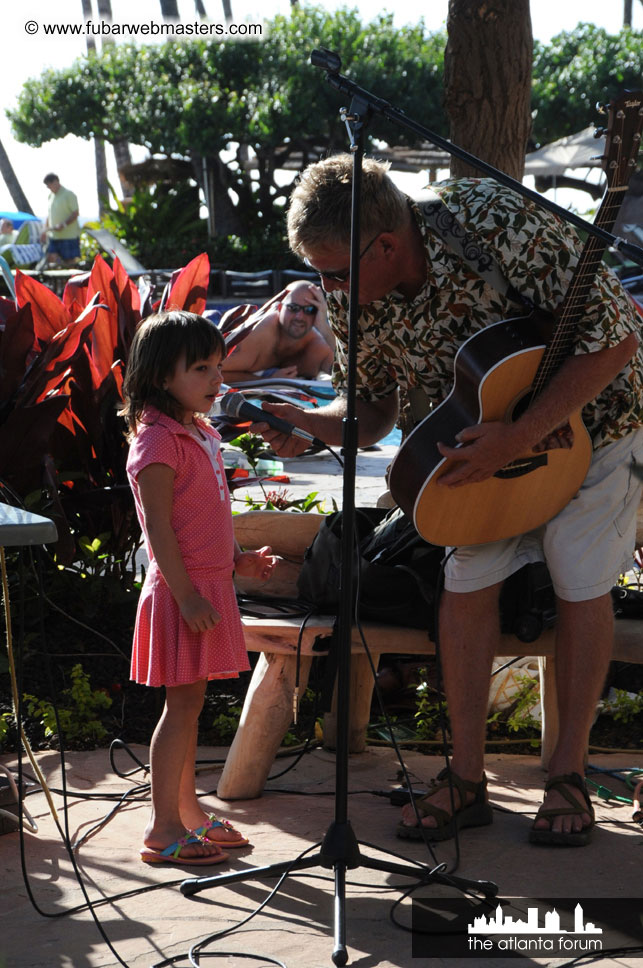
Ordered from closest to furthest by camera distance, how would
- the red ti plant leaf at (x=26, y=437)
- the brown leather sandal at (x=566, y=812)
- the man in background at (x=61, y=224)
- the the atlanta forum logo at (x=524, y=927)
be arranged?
the the atlanta forum logo at (x=524, y=927), the brown leather sandal at (x=566, y=812), the red ti plant leaf at (x=26, y=437), the man in background at (x=61, y=224)

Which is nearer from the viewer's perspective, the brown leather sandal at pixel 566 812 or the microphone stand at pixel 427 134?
the microphone stand at pixel 427 134

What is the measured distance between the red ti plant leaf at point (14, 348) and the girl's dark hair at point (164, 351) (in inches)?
48.6

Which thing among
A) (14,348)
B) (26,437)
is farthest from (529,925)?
(14,348)

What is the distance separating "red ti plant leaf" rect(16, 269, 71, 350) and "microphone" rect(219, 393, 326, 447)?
1.76 metres

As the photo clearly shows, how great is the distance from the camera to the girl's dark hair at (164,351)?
8.66 feet

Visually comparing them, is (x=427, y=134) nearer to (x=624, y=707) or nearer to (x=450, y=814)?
(x=450, y=814)

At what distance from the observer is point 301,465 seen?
26.8 feet

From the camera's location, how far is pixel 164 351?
264 cm

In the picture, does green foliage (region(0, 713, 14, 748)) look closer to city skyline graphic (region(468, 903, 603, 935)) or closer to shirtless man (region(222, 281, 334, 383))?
city skyline graphic (region(468, 903, 603, 935))

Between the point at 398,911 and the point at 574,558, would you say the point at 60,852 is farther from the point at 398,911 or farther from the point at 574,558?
the point at 574,558

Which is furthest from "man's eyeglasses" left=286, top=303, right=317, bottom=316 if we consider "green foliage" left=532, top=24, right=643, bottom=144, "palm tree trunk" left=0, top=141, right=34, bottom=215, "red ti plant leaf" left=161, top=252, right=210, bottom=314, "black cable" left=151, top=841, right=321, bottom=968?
"palm tree trunk" left=0, top=141, right=34, bottom=215

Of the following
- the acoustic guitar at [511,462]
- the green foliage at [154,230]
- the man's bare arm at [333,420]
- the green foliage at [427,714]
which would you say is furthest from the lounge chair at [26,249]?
the acoustic guitar at [511,462]

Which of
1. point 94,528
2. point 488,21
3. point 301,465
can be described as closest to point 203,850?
point 94,528

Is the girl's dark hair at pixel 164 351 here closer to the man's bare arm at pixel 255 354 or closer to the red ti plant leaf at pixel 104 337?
the red ti plant leaf at pixel 104 337
